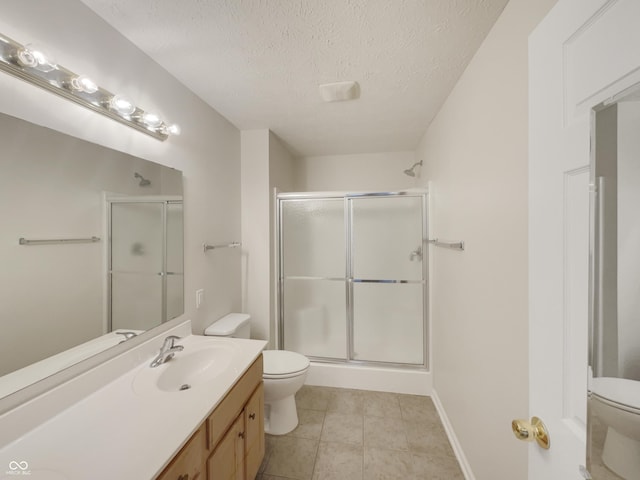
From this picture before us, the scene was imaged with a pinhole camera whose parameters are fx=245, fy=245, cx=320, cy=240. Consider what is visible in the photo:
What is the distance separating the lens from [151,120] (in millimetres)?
1277

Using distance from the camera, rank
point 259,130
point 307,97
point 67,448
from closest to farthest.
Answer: point 67,448 → point 307,97 → point 259,130

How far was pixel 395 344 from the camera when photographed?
238 cm

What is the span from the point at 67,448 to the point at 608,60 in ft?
5.15

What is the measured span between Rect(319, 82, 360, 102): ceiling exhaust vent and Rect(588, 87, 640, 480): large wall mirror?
1443 millimetres

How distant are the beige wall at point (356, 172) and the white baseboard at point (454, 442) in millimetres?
2217

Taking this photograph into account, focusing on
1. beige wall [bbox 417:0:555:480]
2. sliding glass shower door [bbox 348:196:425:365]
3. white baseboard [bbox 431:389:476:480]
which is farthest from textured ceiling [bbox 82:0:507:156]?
white baseboard [bbox 431:389:476:480]

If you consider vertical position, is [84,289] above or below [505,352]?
above

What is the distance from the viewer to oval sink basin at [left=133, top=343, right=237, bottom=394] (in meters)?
1.12

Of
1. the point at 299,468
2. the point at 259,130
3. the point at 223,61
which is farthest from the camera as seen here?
the point at 259,130

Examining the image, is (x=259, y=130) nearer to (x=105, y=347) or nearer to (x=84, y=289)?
(x=84, y=289)

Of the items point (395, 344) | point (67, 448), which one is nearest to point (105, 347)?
point (67, 448)

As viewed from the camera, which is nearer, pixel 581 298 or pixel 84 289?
pixel 581 298

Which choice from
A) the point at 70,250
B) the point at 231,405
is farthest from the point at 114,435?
the point at 70,250

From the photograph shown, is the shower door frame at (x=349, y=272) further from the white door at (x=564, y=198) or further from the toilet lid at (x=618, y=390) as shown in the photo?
the toilet lid at (x=618, y=390)
